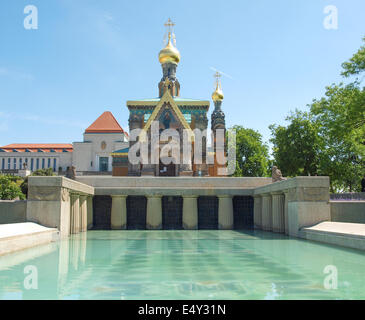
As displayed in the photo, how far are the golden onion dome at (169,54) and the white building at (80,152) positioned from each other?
22.7 meters

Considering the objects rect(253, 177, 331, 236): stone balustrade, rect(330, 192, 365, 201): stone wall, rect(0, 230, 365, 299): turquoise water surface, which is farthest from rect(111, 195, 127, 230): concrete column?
rect(330, 192, 365, 201): stone wall

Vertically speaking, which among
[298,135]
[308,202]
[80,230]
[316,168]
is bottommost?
[80,230]

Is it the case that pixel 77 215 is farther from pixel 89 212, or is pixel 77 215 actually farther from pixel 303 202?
pixel 303 202

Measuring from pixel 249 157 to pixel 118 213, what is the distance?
4095 centimetres

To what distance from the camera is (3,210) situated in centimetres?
2227

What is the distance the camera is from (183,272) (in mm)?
11320

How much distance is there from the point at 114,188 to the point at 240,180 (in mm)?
9911

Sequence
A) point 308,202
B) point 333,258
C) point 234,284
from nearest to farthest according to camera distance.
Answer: point 234,284 → point 333,258 → point 308,202

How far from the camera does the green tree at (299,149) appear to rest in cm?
4891

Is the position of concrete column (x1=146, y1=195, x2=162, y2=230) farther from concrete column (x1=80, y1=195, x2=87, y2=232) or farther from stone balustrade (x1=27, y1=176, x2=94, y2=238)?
stone balustrade (x1=27, y1=176, x2=94, y2=238)

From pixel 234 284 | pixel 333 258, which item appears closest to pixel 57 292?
pixel 234 284

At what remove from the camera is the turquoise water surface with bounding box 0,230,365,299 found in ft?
28.1

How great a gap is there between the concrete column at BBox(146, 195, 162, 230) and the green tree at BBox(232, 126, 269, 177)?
1461 inches
